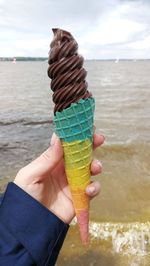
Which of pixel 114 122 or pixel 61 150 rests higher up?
pixel 61 150

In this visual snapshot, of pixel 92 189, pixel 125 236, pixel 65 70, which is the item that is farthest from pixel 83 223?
pixel 125 236

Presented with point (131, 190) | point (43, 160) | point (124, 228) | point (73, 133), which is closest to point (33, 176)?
point (43, 160)

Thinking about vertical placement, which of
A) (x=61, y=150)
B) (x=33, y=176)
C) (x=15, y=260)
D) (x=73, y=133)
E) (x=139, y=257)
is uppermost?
(x=73, y=133)

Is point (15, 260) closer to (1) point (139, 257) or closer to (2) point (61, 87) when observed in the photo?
(2) point (61, 87)

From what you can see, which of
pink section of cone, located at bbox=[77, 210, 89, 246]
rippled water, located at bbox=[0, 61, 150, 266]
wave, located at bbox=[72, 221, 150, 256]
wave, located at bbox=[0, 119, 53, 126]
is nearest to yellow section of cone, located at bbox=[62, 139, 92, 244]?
pink section of cone, located at bbox=[77, 210, 89, 246]

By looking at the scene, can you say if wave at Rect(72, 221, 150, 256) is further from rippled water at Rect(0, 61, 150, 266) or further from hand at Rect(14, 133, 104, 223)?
hand at Rect(14, 133, 104, 223)

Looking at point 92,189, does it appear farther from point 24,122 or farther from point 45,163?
point 24,122
